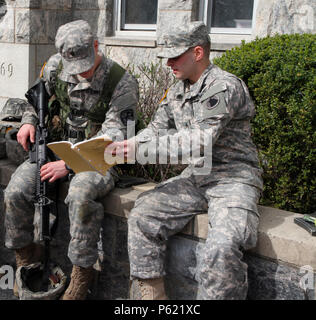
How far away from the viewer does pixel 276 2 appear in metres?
4.65

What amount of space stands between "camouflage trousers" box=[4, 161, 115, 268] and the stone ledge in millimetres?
138

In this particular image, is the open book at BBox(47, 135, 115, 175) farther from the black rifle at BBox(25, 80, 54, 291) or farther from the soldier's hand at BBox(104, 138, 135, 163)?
the black rifle at BBox(25, 80, 54, 291)

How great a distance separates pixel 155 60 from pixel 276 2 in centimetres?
171

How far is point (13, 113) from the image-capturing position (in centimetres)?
427

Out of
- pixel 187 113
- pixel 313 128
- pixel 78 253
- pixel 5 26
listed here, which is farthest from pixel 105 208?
pixel 5 26

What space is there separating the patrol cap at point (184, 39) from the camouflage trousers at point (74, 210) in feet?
3.26

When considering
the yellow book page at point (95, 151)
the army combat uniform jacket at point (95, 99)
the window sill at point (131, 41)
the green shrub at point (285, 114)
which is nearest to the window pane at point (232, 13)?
the window sill at point (131, 41)

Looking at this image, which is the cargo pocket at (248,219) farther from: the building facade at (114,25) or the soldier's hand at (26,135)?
the building facade at (114,25)

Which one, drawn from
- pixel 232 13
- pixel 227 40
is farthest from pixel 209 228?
pixel 232 13

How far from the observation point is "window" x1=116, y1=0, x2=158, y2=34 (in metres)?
6.10

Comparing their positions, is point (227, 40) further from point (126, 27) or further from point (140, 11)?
point (126, 27)

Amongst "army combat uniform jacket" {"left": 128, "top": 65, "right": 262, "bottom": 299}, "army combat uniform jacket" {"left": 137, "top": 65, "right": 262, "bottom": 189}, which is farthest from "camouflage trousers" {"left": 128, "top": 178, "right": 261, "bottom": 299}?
"army combat uniform jacket" {"left": 137, "top": 65, "right": 262, "bottom": 189}

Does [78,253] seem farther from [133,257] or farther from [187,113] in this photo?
[187,113]

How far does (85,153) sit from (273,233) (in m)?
1.16
